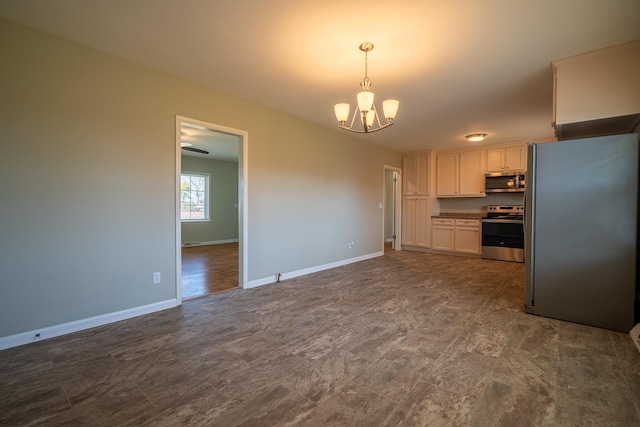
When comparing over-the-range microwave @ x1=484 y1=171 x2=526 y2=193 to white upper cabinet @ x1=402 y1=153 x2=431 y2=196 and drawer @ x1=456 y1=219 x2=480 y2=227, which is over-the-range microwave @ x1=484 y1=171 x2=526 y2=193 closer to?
drawer @ x1=456 y1=219 x2=480 y2=227

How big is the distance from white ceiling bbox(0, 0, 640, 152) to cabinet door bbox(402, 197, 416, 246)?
374 cm

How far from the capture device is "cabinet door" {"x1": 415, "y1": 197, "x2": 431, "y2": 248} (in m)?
7.00

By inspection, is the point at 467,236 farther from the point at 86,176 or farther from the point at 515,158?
the point at 86,176

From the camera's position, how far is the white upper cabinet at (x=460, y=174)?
6.47m

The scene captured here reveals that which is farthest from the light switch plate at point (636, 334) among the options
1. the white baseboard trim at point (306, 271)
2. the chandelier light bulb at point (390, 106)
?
the white baseboard trim at point (306, 271)

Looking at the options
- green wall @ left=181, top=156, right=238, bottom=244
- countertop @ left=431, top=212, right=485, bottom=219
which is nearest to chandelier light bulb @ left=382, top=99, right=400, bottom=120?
countertop @ left=431, top=212, right=485, bottom=219

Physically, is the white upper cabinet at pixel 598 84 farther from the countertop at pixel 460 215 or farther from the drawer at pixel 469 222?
the countertop at pixel 460 215

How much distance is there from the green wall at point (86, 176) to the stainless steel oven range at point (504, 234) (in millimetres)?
5050

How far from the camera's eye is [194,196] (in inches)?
326

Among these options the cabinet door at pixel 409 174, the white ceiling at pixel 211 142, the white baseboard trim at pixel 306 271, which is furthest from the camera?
the cabinet door at pixel 409 174

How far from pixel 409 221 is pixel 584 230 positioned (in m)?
4.60

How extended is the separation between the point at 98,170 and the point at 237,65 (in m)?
1.69

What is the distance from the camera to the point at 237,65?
9.63 feet

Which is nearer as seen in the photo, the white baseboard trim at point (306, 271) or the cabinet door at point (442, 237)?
the white baseboard trim at point (306, 271)
